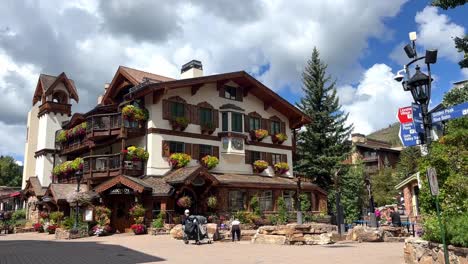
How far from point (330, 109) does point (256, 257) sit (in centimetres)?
2852

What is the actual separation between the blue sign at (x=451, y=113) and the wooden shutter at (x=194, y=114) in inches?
888

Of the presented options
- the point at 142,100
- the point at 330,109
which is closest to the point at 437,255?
the point at 142,100

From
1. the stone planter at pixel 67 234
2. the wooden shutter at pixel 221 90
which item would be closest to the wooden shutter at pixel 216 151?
the wooden shutter at pixel 221 90

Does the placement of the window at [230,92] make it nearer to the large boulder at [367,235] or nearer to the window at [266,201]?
the window at [266,201]

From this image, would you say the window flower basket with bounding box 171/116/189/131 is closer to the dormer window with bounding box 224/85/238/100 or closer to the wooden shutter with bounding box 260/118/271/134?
the dormer window with bounding box 224/85/238/100

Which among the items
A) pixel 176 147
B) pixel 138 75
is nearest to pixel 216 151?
pixel 176 147

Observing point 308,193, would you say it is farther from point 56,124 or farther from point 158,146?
point 56,124

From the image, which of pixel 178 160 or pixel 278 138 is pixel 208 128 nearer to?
pixel 178 160

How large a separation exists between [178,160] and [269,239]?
485 inches

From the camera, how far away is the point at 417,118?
35.5 ft

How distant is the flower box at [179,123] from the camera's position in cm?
3014

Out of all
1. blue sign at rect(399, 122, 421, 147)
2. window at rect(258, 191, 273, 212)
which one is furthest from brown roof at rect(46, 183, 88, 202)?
blue sign at rect(399, 122, 421, 147)

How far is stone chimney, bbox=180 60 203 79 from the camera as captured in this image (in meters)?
35.9

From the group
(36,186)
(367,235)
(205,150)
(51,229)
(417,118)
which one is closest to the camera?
(417,118)
